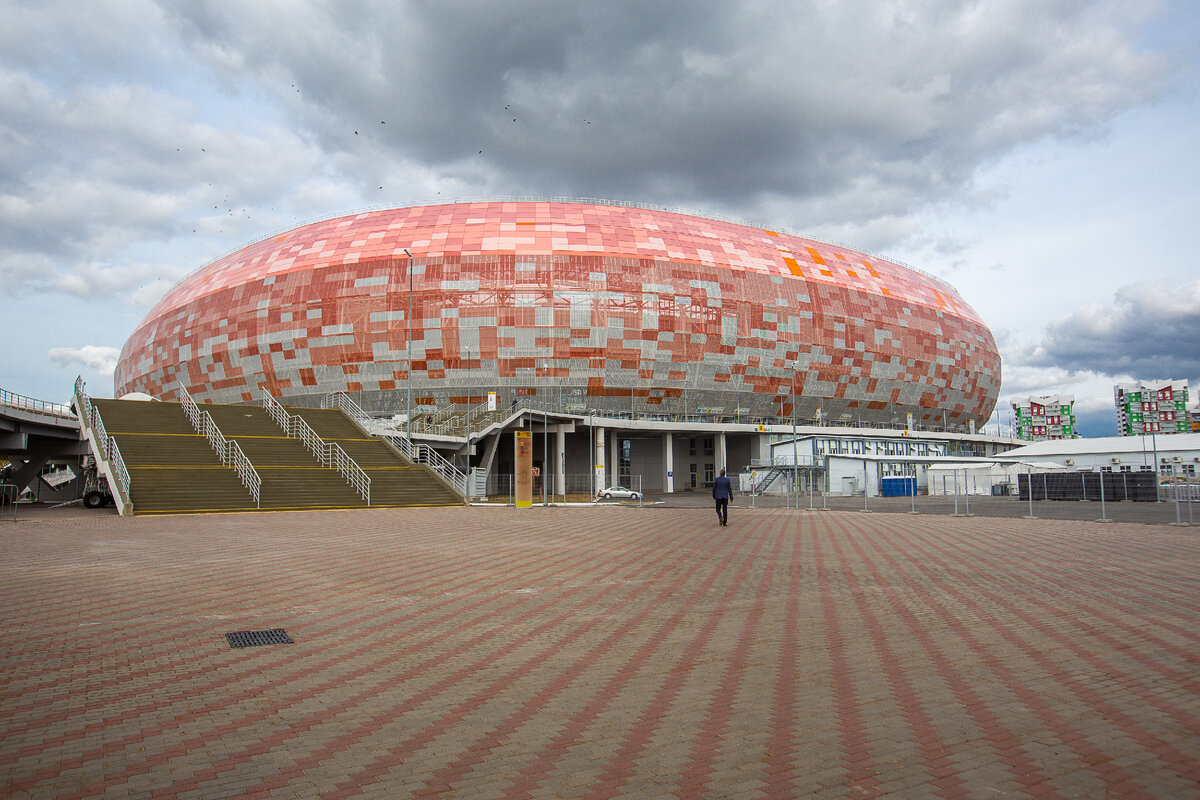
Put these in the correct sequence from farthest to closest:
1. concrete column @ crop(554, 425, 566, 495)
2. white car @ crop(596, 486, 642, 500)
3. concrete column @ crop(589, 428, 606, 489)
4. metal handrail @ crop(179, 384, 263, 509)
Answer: concrete column @ crop(589, 428, 606, 489) < concrete column @ crop(554, 425, 566, 495) < white car @ crop(596, 486, 642, 500) < metal handrail @ crop(179, 384, 263, 509)

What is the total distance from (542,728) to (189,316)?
59.5 meters

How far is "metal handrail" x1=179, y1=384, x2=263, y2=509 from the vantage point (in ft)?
79.9

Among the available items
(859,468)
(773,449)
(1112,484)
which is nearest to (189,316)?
(773,449)

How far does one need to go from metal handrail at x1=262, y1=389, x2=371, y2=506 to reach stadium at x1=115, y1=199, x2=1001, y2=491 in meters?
8.63

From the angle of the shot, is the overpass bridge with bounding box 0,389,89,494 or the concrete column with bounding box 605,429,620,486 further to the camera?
the concrete column with bounding box 605,429,620,486

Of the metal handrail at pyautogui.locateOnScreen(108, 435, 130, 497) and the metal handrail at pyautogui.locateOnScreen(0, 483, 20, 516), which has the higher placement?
the metal handrail at pyautogui.locateOnScreen(108, 435, 130, 497)

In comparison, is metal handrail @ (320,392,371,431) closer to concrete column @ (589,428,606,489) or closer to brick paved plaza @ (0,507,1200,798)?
concrete column @ (589,428,606,489)

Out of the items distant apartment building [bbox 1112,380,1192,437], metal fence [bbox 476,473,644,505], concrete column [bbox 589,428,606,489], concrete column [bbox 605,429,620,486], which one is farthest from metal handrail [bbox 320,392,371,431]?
distant apartment building [bbox 1112,380,1192,437]

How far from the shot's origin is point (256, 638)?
20.7ft

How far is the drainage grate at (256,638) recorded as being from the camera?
615 cm

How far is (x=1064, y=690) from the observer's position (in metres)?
4.83

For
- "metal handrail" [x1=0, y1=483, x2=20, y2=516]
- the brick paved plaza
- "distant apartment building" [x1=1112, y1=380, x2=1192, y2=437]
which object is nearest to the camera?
the brick paved plaza

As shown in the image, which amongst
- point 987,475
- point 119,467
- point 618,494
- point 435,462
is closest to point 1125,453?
point 987,475

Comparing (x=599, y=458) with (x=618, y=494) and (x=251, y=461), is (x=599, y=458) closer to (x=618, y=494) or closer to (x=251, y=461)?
(x=618, y=494)
